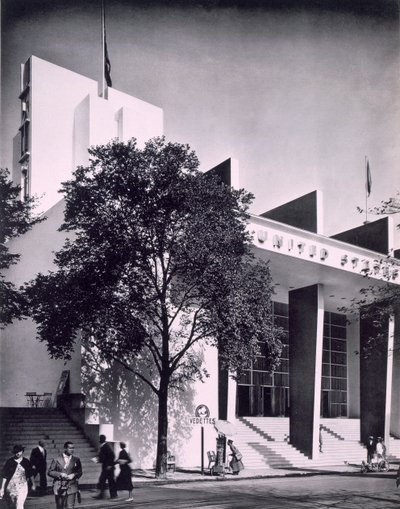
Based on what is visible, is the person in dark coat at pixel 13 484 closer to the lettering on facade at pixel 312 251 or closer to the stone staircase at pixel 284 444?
the stone staircase at pixel 284 444

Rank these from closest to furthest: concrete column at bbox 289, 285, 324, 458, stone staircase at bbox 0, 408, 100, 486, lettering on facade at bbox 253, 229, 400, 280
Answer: stone staircase at bbox 0, 408, 100, 486
lettering on facade at bbox 253, 229, 400, 280
concrete column at bbox 289, 285, 324, 458

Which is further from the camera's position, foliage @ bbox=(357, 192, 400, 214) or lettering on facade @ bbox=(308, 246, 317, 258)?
lettering on facade @ bbox=(308, 246, 317, 258)

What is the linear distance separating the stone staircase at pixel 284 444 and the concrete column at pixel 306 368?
3.01 feet

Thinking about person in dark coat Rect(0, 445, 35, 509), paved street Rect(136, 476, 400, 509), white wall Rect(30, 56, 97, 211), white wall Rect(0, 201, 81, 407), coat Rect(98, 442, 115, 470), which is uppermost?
white wall Rect(30, 56, 97, 211)

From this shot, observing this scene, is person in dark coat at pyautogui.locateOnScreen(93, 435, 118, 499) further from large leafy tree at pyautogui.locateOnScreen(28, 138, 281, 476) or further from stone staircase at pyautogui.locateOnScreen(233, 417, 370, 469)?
stone staircase at pyautogui.locateOnScreen(233, 417, 370, 469)

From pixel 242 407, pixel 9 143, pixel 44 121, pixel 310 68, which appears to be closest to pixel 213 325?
pixel 310 68

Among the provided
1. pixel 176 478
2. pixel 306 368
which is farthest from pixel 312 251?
pixel 176 478

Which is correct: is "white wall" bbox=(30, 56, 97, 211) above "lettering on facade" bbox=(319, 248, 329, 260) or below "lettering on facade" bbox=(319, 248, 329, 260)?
above

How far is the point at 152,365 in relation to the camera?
25031 millimetres

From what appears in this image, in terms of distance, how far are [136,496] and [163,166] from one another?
31.2ft

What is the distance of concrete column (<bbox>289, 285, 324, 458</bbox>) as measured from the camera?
30.9 m

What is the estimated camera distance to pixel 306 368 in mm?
31641

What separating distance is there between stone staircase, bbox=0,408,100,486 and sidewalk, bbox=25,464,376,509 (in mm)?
1610

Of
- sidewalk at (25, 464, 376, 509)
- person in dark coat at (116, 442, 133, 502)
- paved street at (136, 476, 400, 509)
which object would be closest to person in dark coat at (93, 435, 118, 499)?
sidewalk at (25, 464, 376, 509)
